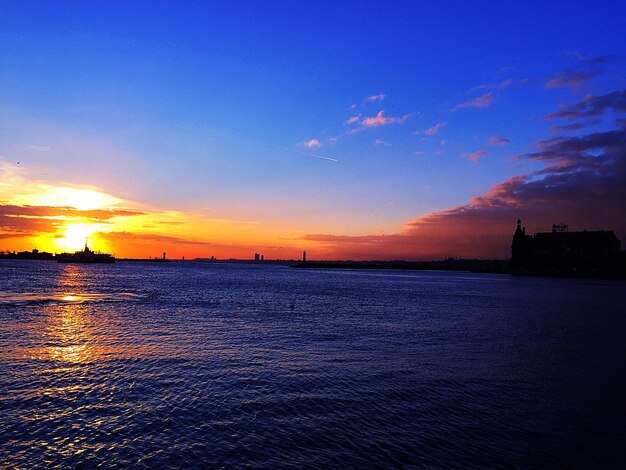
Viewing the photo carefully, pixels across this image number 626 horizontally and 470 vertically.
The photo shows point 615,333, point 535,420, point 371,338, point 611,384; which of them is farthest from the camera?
point 615,333

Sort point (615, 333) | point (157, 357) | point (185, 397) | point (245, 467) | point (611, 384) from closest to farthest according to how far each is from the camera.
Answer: point (245, 467) → point (185, 397) → point (611, 384) → point (157, 357) → point (615, 333)

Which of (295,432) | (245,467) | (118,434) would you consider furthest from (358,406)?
(118,434)

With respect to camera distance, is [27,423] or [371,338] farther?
[371,338]

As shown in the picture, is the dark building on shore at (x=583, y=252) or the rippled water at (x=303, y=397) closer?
the rippled water at (x=303, y=397)

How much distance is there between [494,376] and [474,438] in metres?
8.25

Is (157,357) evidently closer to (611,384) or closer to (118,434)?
(118,434)

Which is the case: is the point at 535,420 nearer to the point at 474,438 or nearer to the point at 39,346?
the point at 474,438

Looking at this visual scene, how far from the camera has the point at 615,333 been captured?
34.3 meters

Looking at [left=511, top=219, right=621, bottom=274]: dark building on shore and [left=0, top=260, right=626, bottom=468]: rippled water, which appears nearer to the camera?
[left=0, top=260, right=626, bottom=468]: rippled water

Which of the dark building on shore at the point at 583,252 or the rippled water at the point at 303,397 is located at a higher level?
the dark building on shore at the point at 583,252

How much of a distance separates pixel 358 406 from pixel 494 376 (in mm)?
8318

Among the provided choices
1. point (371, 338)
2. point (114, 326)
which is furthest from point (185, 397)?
point (114, 326)

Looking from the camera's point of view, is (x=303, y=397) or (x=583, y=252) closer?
(x=303, y=397)

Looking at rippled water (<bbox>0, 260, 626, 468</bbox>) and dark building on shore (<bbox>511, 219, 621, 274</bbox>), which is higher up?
dark building on shore (<bbox>511, 219, 621, 274</bbox>)
